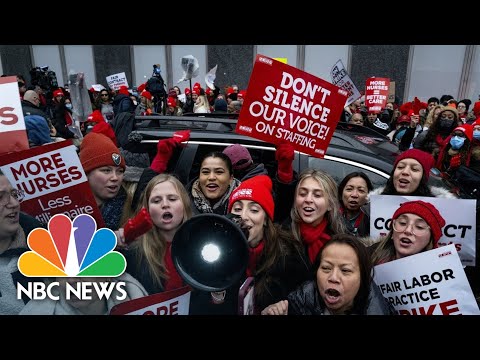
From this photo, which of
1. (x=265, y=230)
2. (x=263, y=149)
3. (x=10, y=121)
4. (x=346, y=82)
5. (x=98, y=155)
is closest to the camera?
(x=10, y=121)

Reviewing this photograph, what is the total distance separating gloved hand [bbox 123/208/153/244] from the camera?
181 cm

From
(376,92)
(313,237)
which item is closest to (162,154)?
(313,237)

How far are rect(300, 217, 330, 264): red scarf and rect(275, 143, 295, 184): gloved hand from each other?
0.43 metres

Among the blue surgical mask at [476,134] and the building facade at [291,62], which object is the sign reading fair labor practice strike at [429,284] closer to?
Answer: the blue surgical mask at [476,134]

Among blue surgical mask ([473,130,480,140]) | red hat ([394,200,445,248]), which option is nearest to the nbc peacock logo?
red hat ([394,200,445,248])

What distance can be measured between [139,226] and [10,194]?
0.59 metres

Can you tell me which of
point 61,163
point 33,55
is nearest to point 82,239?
point 61,163

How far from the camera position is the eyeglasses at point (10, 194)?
5.53 feet

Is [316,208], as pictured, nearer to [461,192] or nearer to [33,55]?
[461,192]

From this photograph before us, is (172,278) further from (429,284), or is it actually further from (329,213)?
(429,284)

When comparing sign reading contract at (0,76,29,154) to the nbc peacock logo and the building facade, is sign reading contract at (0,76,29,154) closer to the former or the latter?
the nbc peacock logo

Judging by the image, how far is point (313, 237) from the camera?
199 centimetres

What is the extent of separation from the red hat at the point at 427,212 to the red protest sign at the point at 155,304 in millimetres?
1108

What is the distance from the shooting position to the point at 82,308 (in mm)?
1827
